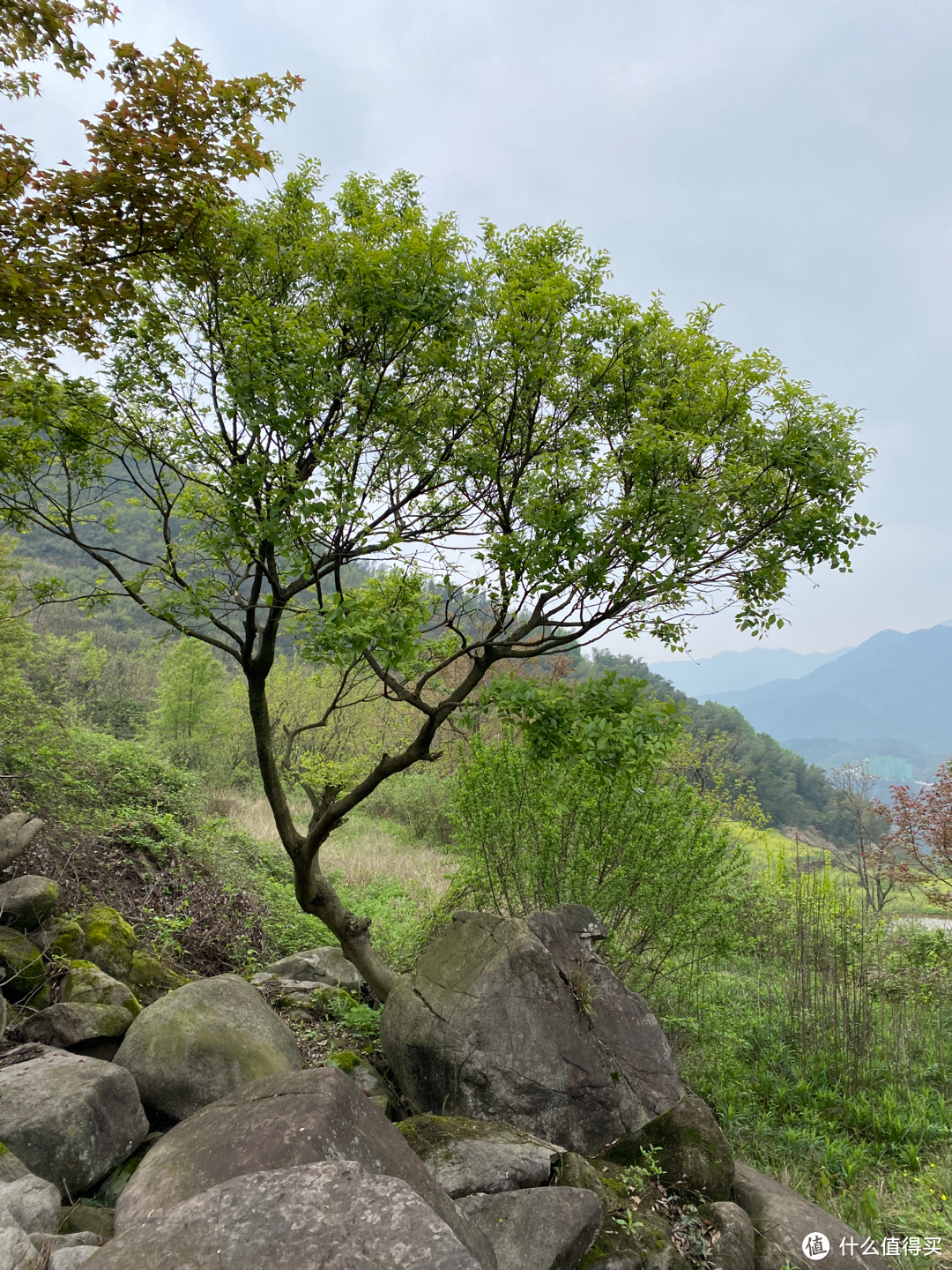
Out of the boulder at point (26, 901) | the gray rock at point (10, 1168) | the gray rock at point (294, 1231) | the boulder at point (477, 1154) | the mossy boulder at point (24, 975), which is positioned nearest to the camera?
the gray rock at point (294, 1231)

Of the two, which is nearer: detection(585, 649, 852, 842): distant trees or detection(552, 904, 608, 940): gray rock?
detection(552, 904, 608, 940): gray rock

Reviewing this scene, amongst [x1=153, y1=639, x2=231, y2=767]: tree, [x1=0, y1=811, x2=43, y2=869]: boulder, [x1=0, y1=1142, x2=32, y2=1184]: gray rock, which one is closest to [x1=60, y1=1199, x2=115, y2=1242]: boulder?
[x1=0, y1=1142, x2=32, y2=1184]: gray rock

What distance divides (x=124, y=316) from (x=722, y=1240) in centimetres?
625

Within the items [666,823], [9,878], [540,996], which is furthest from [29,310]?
[666,823]

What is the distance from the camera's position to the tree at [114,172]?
3623 millimetres

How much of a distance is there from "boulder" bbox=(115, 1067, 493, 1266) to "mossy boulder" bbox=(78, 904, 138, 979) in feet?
6.72

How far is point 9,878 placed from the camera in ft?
16.4

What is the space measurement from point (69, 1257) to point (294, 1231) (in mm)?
880

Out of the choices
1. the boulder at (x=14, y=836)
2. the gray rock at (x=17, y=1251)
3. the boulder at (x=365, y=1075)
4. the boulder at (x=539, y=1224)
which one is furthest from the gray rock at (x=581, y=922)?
the boulder at (x=14, y=836)

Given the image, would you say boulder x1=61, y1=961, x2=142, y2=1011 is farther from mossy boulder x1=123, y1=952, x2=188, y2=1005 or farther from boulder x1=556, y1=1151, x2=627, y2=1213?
boulder x1=556, y1=1151, x2=627, y2=1213

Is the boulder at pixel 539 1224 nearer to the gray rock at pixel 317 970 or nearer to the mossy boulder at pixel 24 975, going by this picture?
the mossy boulder at pixel 24 975

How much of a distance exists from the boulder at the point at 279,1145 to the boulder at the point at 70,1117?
0.44 metres

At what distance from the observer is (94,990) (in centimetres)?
407

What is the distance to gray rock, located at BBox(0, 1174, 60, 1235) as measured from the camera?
2448mm
